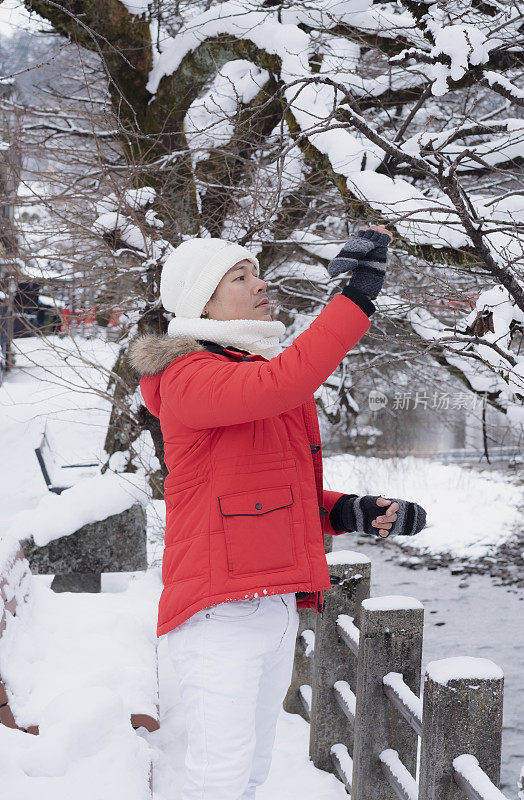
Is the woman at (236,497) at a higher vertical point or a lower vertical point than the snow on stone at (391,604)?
higher

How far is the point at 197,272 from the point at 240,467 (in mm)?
532

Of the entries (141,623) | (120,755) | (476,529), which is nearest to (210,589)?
(120,755)

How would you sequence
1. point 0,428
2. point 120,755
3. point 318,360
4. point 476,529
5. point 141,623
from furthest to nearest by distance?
1. point 0,428
2. point 476,529
3. point 141,623
4. point 120,755
5. point 318,360

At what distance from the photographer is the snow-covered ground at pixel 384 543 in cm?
333

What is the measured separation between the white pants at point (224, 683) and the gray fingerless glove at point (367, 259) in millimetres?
775

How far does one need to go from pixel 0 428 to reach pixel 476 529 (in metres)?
10.2

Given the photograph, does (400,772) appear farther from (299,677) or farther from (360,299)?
(360,299)

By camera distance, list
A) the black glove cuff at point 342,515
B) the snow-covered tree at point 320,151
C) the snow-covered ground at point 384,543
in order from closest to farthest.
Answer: the black glove cuff at point 342,515, the snow-covered tree at point 320,151, the snow-covered ground at point 384,543

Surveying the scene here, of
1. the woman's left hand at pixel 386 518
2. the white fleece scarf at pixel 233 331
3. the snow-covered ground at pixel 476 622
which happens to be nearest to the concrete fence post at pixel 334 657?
the woman's left hand at pixel 386 518

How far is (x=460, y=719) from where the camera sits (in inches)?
78.4

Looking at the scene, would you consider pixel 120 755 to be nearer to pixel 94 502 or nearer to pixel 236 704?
pixel 236 704

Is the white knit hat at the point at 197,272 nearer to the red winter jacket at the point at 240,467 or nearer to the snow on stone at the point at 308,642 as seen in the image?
the red winter jacket at the point at 240,467

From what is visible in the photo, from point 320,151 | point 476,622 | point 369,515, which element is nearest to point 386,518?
point 369,515

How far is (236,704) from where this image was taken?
1816 millimetres
